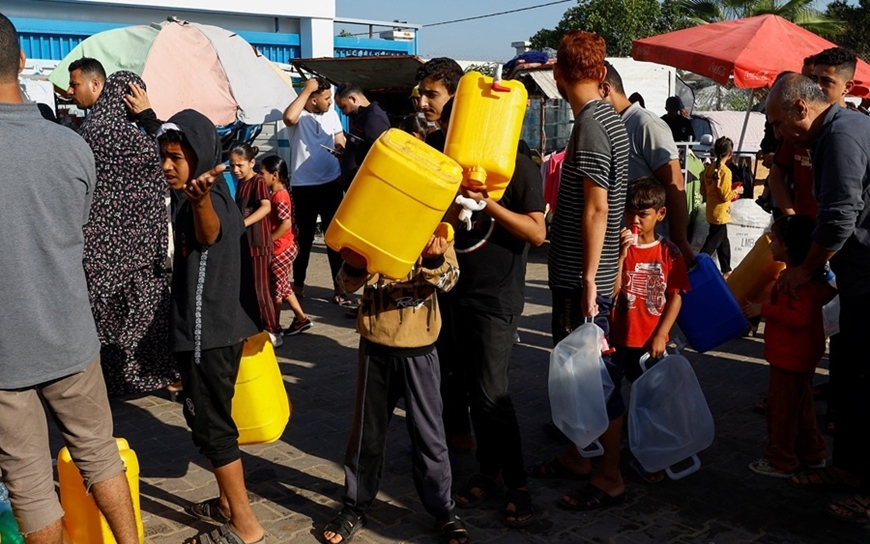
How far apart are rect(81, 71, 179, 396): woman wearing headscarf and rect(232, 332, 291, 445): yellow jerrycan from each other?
1867 millimetres

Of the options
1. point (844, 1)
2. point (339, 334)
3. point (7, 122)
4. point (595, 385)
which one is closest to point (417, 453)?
point (595, 385)

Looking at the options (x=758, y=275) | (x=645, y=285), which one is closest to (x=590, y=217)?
(x=645, y=285)

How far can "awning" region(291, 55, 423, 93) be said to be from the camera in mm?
12195

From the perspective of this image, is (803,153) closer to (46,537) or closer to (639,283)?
(639,283)

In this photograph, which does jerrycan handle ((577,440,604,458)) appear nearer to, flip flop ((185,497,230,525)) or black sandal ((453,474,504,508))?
black sandal ((453,474,504,508))

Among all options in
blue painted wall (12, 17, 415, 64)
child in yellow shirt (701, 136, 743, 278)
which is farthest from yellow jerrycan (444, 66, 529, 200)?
blue painted wall (12, 17, 415, 64)

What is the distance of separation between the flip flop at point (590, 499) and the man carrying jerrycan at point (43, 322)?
203 centimetres

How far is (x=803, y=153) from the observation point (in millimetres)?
4785

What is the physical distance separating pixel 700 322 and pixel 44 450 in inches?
133

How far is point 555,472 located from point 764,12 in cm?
2843

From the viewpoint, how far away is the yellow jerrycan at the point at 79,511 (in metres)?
3.64

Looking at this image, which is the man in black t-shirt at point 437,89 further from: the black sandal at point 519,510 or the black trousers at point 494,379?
the black sandal at point 519,510

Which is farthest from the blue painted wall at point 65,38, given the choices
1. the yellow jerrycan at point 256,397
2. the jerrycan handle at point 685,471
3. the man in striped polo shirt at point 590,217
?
the jerrycan handle at point 685,471

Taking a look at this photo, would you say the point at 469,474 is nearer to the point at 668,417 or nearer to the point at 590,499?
the point at 590,499
